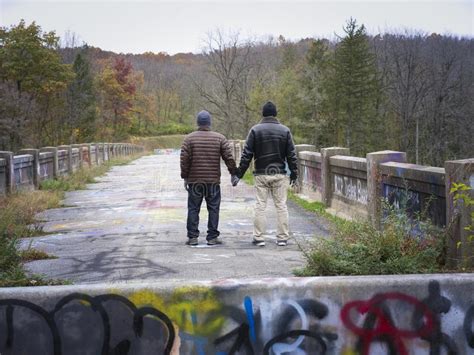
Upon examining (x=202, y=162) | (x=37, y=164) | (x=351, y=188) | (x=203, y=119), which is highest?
(x=203, y=119)

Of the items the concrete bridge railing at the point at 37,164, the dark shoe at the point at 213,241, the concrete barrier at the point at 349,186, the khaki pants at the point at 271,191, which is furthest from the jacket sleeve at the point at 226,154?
the concrete bridge railing at the point at 37,164

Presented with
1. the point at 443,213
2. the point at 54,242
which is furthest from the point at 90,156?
the point at 443,213

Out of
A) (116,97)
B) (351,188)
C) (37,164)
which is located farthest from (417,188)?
(116,97)

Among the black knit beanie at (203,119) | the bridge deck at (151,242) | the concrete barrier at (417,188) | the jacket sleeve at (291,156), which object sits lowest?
the bridge deck at (151,242)

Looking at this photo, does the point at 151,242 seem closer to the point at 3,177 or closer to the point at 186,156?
the point at 186,156

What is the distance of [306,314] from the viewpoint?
3.85 metres

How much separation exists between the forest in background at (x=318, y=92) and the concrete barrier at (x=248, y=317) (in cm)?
3265

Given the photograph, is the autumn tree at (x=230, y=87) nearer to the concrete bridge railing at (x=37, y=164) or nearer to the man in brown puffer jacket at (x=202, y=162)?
the concrete bridge railing at (x=37, y=164)

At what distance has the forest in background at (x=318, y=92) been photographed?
41.1 metres

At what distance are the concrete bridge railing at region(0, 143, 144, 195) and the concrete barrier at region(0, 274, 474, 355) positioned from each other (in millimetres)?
10976

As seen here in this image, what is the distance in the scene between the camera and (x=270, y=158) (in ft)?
28.0

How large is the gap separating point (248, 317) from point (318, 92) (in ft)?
183

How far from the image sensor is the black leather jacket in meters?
8.53

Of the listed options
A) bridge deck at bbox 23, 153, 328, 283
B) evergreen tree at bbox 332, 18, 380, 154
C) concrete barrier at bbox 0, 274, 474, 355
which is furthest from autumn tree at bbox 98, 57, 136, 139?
concrete barrier at bbox 0, 274, 474, 355
